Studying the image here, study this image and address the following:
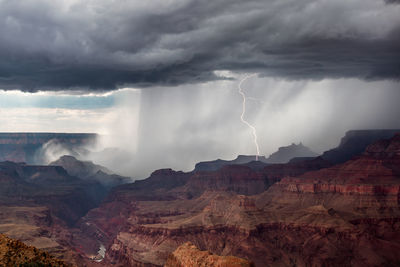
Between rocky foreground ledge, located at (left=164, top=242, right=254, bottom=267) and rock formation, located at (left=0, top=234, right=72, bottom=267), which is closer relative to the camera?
rock formation, located at (left=0, top=234, right=72, bottom=267)

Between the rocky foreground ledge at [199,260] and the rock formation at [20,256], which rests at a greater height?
the rock formation at [20,256]

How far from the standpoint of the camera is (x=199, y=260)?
10881 centimetres

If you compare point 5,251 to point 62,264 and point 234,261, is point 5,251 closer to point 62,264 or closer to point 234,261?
point 62,264

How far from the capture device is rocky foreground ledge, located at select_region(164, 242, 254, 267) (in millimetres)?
99875

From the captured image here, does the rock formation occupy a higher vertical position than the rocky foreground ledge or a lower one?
higher

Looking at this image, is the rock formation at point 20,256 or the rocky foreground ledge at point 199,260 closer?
the rock formation at point 20,256

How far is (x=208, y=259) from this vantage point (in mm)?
107438

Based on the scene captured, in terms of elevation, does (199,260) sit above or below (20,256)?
below

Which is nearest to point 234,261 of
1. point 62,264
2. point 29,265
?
point 62,264

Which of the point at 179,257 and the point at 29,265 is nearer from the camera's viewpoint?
the point at 29,265

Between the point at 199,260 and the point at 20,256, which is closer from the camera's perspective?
the point at 20,256

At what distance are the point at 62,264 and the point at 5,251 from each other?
9658 mm

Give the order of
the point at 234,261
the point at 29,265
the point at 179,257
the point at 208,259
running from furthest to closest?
the point at 179,257 → the point at 208,259 → the point at 234,261 → the point at 29,265

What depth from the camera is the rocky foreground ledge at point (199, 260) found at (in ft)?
328
